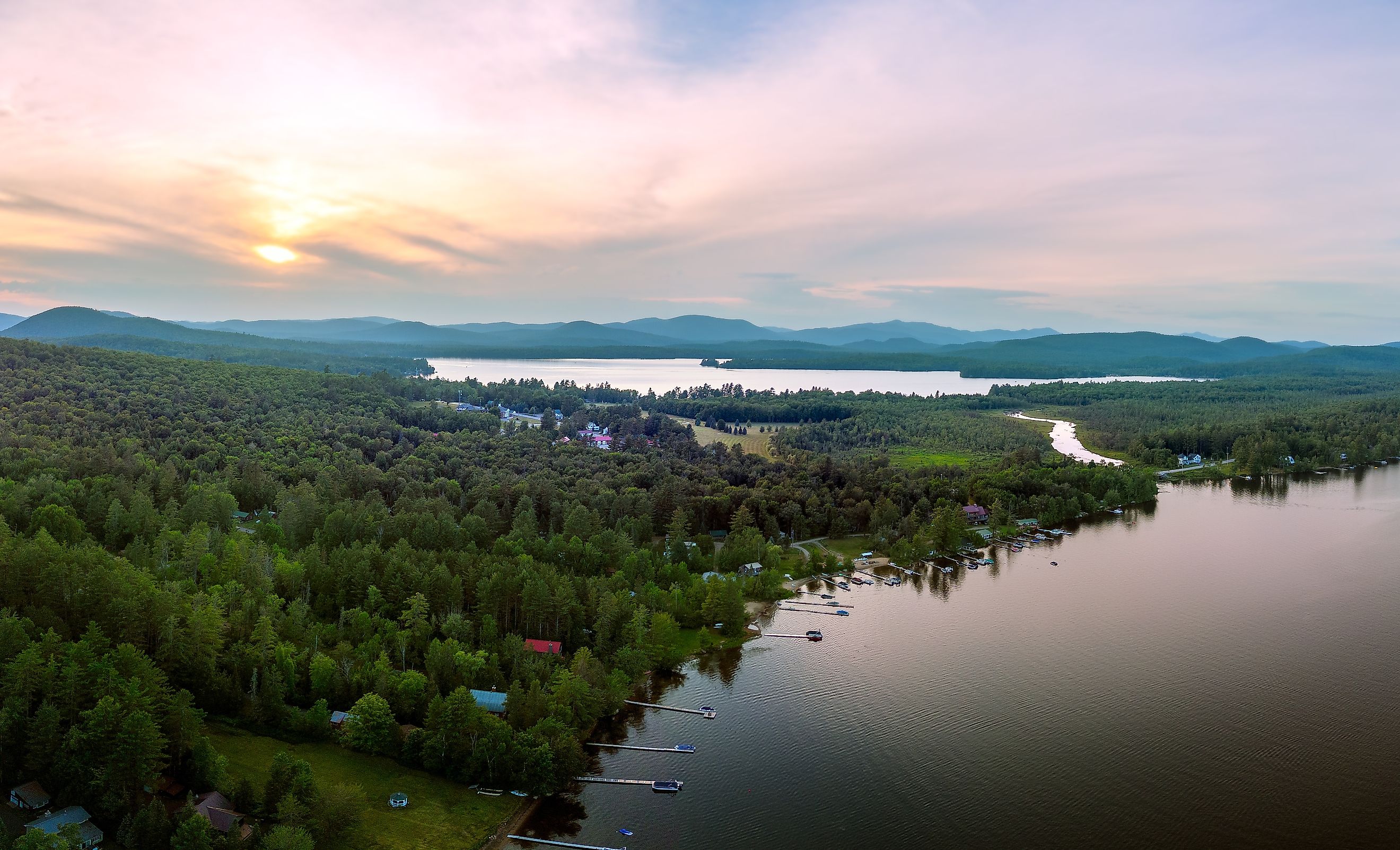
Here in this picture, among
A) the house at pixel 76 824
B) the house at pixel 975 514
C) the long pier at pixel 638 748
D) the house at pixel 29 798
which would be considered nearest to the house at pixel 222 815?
the house at pixel 76 824

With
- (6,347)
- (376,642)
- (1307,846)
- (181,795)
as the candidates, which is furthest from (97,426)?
(1307,846)

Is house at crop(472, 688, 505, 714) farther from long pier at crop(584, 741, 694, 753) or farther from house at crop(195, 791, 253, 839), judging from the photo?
house at crop(195, 791, 253, 839)

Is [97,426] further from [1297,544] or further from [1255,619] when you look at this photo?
[1297,544]

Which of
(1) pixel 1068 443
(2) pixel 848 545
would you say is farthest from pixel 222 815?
(1) pixel 1068 443

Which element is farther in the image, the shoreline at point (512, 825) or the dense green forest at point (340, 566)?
the dense green forest at point (340, 566)

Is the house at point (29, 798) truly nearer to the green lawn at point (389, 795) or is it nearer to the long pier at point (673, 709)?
the green lawn at point (389, 795)

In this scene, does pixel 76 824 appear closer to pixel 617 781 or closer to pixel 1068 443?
pixel 617 781

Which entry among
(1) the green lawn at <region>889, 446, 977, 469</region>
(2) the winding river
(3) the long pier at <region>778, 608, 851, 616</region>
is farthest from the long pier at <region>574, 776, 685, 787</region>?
(2) the winding river
